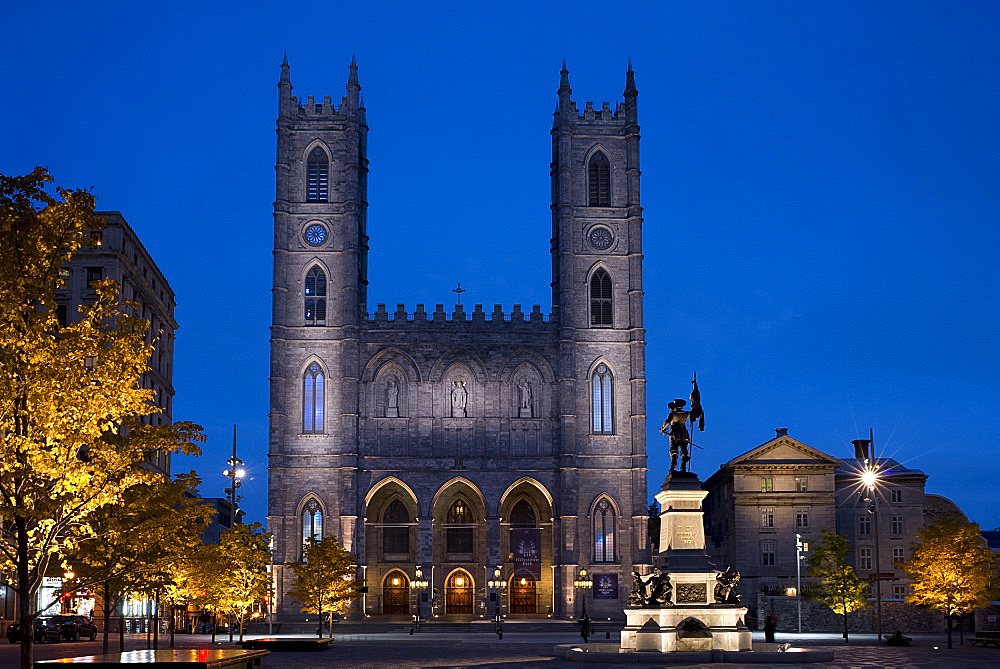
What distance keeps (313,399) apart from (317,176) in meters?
15.5

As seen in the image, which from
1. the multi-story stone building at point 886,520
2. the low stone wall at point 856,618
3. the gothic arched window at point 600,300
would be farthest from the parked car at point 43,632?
the multi-story stone building at point 886,520

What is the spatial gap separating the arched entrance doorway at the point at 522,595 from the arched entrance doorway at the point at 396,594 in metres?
7.11

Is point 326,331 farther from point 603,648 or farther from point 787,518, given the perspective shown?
point 603,648

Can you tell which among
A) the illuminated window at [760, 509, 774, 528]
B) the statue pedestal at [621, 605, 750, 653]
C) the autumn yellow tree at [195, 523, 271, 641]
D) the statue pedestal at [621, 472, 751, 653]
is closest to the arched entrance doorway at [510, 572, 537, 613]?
the illuminated window at [760, 509, 774, 528]

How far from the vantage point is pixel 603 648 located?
118 ft

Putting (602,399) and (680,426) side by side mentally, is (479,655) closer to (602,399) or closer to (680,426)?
(680,426)

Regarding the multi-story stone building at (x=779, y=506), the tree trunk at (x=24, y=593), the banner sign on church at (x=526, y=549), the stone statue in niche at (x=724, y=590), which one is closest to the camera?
the tree trunk at (x=24, y=593)

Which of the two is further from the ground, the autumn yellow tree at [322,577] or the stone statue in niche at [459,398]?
the stone statue in niche at [459,398]

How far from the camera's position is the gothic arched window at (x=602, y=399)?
258ft

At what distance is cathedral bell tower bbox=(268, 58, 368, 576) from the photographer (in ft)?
250

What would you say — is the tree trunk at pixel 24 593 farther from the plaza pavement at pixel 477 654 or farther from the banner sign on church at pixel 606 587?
the banner sign on church at pixel 606 587

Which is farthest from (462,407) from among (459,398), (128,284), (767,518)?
(128,284)

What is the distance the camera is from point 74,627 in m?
49.3

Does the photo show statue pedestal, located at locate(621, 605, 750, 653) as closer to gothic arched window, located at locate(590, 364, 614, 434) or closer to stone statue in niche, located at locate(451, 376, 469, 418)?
gothic arched window, located at locate(590, 364, 614, 434)
